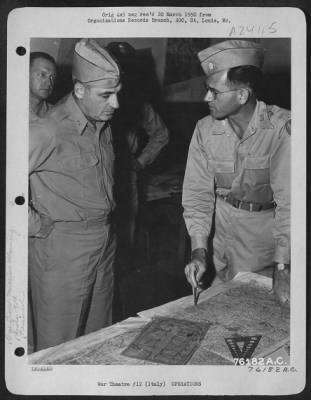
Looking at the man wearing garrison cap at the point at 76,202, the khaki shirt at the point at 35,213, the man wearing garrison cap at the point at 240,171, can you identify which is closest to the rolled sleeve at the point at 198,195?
the man wearing garrison cap at the point at 240,171

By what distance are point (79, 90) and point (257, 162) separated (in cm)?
28

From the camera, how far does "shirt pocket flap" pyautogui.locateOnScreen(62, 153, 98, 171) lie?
0.78 metres

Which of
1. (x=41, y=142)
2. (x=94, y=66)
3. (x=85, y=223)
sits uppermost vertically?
(x=94, y=66)

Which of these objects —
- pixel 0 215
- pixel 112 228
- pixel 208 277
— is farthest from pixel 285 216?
pixel 0 215

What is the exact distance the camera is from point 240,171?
798 millimetres

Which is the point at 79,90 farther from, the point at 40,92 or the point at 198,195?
the point at 198,195

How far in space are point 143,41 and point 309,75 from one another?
0.83 ft

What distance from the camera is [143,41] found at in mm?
793

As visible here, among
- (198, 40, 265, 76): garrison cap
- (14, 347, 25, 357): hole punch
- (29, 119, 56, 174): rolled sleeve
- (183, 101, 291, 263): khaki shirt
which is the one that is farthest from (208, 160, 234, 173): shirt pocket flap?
(14, 347, 25, 357): hole punch

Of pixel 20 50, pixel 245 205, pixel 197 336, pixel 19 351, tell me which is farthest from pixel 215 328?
pixel 20 50

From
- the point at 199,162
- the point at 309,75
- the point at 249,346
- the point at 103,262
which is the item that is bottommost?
the point at 249,346

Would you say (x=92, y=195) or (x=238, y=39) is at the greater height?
(x=238, y=39)

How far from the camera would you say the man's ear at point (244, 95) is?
0.79 metres

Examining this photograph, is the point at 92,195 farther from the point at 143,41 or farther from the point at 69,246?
the point at 143,41
